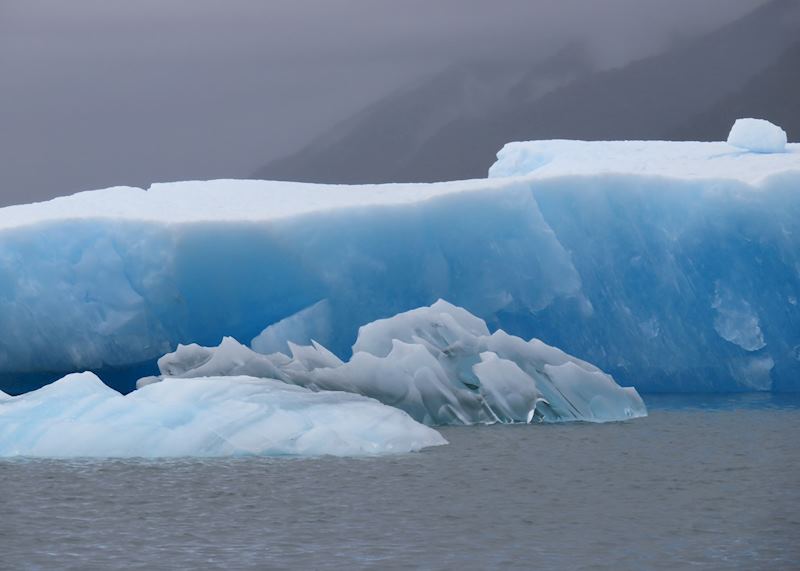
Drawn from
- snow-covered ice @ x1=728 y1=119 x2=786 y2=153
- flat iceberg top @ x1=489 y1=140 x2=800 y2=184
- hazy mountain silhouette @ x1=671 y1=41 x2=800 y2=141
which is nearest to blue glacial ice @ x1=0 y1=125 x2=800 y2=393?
flat iceberg top @ x1=489 y1=140 x2=800 y2=184

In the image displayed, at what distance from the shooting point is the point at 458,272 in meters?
15.4

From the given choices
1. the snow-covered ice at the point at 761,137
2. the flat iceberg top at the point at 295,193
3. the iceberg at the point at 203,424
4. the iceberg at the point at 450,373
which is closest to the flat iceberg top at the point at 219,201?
the flat iceberg top at the point at 295,193

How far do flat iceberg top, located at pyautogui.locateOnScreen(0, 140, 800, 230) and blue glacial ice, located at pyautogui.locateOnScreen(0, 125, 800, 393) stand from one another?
0.06 m

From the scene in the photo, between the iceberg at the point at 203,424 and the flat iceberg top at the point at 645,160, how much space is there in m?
5.90

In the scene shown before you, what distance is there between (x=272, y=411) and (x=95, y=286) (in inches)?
209

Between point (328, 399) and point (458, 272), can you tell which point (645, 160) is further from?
point (328, 399)

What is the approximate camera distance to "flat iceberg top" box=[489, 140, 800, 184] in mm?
15844

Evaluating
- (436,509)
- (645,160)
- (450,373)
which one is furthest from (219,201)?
(436,509)

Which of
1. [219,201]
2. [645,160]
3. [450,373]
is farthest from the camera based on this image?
[645,160]

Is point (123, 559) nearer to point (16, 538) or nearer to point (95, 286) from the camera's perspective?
point (16, 538)

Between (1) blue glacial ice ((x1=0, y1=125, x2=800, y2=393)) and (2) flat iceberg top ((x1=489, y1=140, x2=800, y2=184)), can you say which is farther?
(2) flat iceberg top ((x1=489, y1=140, x2=800, y2=184))

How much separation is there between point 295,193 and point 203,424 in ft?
21.7

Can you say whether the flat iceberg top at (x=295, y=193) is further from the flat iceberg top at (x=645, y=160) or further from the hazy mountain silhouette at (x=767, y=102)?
the hazy mountain silhouette at (x=767, y=102)

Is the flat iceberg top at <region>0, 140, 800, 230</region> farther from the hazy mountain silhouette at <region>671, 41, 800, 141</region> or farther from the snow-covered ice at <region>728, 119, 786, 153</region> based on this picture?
the hazy mountain silhouette at <region>671, 41, 800, 141</region>
